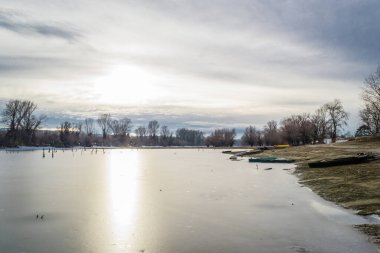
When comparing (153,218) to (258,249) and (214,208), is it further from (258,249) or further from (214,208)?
(258,249)

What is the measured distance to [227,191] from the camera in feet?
73.9

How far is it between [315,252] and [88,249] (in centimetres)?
606

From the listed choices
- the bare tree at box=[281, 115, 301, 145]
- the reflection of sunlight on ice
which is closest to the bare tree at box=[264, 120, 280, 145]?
the bare tree at box=[281, 115, 301, 145]

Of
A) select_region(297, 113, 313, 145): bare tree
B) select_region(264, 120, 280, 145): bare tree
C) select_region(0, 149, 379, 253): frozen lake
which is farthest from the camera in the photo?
select_region(264, 120, 280, 145): bare tree

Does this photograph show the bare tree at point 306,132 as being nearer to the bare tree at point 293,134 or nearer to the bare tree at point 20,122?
the bare tree at point 293,134

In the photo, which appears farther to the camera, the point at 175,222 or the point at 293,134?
the point at 293,134

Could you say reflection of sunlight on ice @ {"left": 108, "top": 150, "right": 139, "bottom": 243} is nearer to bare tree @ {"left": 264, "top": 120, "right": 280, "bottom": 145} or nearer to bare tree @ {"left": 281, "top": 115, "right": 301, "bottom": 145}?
bare tree @ {"left": 281, "top": 115, "right": 301, "bottom": 145}

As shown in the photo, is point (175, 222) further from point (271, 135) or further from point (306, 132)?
point (271, 135)

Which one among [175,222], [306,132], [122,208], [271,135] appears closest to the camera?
[175,222]

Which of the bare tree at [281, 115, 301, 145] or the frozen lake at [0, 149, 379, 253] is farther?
the bare tree at [281, 115, 301, 145]

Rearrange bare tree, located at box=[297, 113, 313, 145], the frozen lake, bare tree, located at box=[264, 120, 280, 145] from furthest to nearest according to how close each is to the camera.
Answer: bare tree, located at box=[264, 120, 280, 145]
bare tree, located at box=[297, 113, 313, 145]
the frozen lake

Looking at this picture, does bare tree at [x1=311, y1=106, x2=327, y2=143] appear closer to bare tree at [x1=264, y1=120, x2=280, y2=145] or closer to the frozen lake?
bare tree at [x1=264, y1=120, x2=280, y2=145]

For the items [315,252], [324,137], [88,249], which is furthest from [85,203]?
[324,137]

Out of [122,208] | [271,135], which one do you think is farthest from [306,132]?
[122,208]
